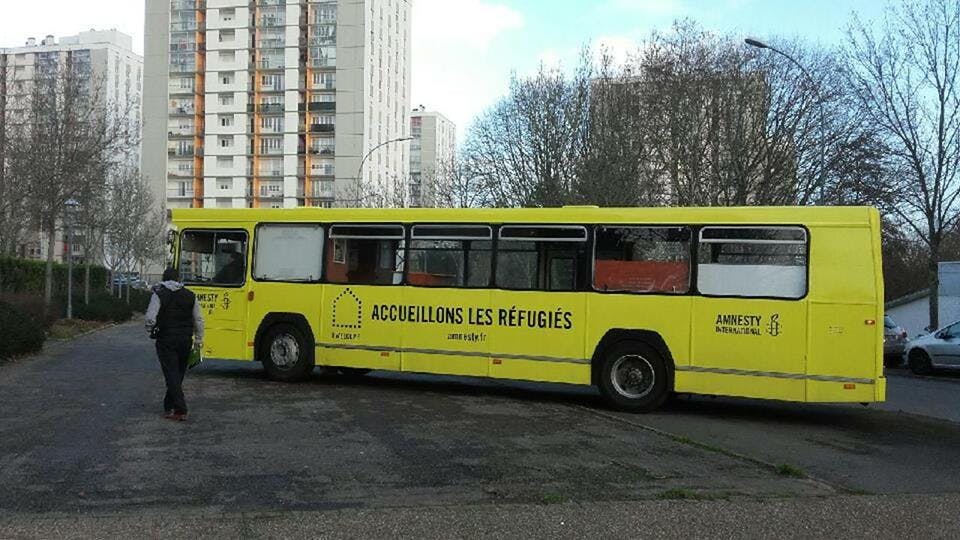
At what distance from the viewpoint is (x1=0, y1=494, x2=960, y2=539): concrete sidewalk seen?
4.95m

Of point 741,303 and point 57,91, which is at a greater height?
point 57,91

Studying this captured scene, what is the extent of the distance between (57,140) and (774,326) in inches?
800

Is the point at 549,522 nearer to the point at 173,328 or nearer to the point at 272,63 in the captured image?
the point at 173,328

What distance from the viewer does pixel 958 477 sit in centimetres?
718

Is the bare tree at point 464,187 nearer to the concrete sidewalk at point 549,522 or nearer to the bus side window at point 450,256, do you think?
the bus side window at point 450,256

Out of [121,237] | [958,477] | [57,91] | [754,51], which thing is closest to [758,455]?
[958,477]

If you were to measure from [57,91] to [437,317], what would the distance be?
1728 cm

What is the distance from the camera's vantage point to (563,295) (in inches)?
440

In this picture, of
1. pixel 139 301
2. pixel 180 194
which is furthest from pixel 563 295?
pixel 180 194

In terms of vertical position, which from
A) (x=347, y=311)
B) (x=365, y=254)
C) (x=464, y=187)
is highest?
(x=464, y=187)

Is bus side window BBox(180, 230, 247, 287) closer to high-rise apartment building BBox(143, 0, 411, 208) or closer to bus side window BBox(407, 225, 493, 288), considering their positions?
bus side window BBox(407, 225, 493, 288)

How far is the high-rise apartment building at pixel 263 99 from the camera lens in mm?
93500

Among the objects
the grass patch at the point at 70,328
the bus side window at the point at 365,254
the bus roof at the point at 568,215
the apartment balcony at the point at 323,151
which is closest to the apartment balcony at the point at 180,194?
the apartment balcony at the point at 323,151

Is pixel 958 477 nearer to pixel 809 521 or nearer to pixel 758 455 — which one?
pixel 758 455
